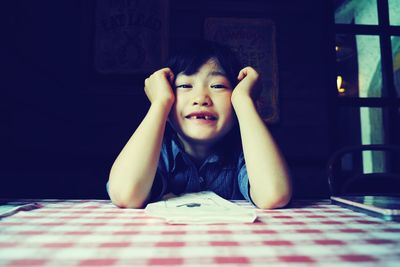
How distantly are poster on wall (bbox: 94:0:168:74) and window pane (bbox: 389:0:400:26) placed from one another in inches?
69.3

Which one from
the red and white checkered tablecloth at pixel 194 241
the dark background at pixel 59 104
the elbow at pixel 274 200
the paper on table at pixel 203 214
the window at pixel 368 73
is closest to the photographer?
the red and white checkered tablecloth at pixel 194 241

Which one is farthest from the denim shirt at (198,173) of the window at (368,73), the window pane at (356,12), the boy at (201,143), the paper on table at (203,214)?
the window pane at (356,12)

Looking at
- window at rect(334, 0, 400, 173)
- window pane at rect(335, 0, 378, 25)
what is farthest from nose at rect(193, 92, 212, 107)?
window pane at rect(335, 0, 378, 25)

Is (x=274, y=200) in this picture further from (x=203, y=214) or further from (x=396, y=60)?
(x=396, y=60)

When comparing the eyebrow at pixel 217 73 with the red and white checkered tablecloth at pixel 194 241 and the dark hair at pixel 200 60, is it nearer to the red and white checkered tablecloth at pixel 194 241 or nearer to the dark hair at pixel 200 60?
the dark hair at pixel 200 60

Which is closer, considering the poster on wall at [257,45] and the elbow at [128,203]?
the elbow at [128,203]

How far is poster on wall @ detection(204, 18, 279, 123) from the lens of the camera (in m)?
2.11

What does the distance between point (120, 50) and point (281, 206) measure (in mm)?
1660

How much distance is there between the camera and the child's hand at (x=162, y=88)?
42.4 inches

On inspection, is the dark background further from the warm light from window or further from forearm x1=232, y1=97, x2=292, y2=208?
forearm x1=232, y1=97, x2=292, y2=208

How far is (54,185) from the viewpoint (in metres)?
2.02

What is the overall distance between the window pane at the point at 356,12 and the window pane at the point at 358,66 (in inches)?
5.0

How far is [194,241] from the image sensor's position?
1.54ft

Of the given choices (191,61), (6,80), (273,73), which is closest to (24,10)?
(6,80)
